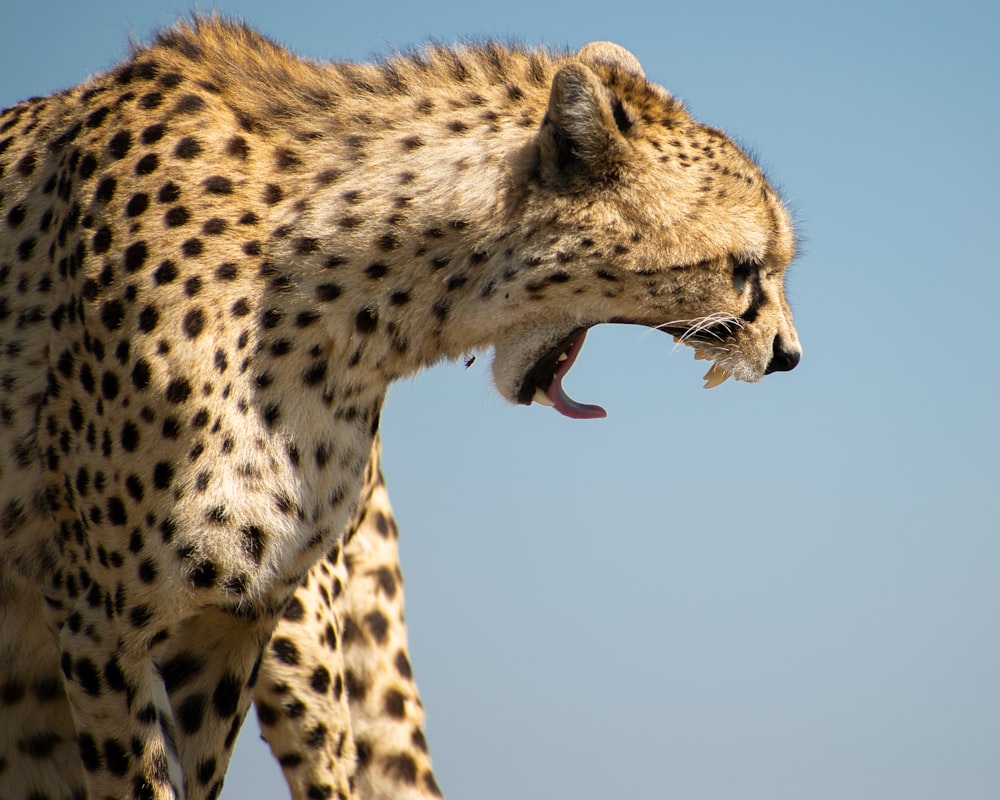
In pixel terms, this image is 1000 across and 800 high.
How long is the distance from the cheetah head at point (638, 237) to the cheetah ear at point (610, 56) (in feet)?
0.44

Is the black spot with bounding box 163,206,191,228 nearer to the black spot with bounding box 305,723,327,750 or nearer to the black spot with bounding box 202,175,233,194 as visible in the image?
the black spot with bounding box 202,175,233,194

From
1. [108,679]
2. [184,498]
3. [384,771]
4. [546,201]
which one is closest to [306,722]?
[384,771]

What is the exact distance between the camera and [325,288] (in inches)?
131

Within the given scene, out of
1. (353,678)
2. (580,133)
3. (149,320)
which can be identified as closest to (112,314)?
(149,320)

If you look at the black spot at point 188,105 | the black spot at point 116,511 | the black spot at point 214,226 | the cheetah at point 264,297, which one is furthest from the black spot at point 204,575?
the black spot at point 188,105

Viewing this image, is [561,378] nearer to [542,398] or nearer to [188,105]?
[542,398]

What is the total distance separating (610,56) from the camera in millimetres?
3738

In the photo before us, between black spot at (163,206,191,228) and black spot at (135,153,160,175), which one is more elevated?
black spot at (135,153,160,175)

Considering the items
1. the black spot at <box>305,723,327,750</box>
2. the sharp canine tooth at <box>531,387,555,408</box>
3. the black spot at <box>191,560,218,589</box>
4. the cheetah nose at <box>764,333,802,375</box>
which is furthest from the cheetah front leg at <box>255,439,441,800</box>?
the cheetah nose at <box>764,333,802,375</box>

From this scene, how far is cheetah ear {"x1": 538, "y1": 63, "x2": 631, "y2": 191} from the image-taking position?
3.27 metres

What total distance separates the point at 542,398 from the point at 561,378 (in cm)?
6

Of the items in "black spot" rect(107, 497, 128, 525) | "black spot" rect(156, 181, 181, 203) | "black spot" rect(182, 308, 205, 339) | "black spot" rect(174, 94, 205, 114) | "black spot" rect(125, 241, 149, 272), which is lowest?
"black spot" rect(107, 497, 128, 525)

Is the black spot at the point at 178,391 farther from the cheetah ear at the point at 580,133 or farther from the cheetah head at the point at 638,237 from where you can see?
the cheetah ear at the point at 580,133

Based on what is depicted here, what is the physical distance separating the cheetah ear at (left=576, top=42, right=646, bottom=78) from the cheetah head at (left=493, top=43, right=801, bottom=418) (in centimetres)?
14
